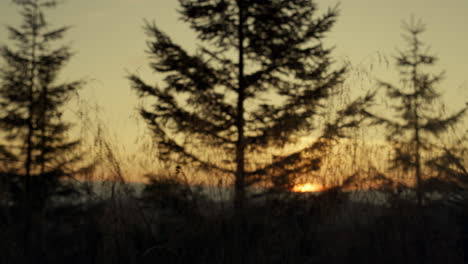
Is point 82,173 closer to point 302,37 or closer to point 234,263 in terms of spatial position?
point 234,263

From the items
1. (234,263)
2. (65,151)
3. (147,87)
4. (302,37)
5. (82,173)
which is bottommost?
(234,263)

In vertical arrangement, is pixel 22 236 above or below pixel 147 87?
below

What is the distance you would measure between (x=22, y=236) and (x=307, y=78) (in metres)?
9.14

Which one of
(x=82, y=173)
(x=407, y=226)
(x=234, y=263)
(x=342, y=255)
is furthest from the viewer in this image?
(x=82, y=173)

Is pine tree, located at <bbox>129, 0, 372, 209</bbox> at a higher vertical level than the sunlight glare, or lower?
higher

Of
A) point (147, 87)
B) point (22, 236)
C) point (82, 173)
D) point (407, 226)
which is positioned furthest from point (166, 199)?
point (147, 87)

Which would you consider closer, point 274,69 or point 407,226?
point 407,226

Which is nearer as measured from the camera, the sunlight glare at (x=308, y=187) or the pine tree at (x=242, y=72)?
the sunlight glare at (x=308, y=187)

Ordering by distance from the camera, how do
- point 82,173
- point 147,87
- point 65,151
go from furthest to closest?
point 147,87
point 65,151
point 82,173

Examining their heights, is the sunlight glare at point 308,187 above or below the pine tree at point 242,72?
below

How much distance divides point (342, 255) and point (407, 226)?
26.5 inches

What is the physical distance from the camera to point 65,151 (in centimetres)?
438

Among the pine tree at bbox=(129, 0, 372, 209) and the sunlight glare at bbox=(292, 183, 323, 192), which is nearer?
the sunlight glare at bbox=(292, 183, 323, 192)

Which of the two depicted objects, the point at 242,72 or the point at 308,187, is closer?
the point at 308,187
